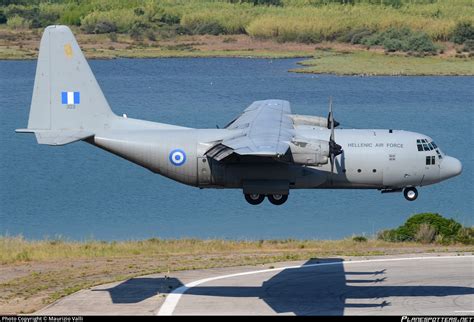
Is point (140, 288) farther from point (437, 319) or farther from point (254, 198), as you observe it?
point (437, 319)

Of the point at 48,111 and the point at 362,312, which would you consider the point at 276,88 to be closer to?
the point at 48,111

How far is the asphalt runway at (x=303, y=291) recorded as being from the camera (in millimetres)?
56031

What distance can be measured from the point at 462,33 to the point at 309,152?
141138 millimetres

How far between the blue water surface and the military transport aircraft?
21489 mm

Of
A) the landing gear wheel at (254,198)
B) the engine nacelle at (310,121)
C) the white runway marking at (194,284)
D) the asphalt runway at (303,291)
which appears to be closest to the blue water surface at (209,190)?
the engine nacelle at (310,121)

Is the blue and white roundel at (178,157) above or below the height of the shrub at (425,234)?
above

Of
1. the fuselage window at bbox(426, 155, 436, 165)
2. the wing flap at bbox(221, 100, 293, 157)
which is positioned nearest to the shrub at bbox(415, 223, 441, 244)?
the fuselage window at bbox(426, 155, 436, 165)

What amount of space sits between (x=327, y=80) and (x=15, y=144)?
5880 cm

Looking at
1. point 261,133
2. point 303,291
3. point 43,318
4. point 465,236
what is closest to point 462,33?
point 465,236

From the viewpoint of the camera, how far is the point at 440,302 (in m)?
57.6

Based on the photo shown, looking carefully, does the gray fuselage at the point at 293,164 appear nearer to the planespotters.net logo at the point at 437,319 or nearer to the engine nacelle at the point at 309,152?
the engine nacelle at the point at 309,152

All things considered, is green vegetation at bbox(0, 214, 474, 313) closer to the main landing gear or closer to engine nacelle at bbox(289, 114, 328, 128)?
the main landing gear

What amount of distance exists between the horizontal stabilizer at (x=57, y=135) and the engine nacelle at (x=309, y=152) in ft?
45.6

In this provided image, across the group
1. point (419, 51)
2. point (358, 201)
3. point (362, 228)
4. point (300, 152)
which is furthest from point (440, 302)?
point (419, 51)
